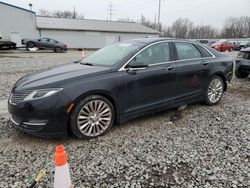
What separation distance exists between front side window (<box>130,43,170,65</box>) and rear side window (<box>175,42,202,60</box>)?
31 centimetres

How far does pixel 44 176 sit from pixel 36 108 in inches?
36.2

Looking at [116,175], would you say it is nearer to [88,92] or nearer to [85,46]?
[88,92]

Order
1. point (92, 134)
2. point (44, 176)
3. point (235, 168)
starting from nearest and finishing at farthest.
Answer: point (44, 176) < point (235, 168) < point (92, 134)

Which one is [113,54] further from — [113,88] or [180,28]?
[180,28]

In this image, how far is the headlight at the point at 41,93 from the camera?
2772mm

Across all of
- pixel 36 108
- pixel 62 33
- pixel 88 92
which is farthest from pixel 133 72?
pixel 62 33

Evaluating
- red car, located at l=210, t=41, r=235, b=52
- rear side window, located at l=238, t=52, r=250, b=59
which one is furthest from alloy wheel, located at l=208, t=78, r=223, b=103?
red car, located at l=210, t=41, r=235, b=52

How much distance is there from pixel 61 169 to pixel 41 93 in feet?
4.63

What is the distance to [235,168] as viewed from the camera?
8.24 ft

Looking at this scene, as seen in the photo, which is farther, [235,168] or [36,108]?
[36,108]

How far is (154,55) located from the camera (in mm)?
3736

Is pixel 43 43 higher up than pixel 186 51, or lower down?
higher up

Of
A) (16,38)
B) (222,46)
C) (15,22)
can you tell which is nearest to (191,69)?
(222,46)

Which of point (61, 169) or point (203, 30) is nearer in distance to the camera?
point (61, 169)
